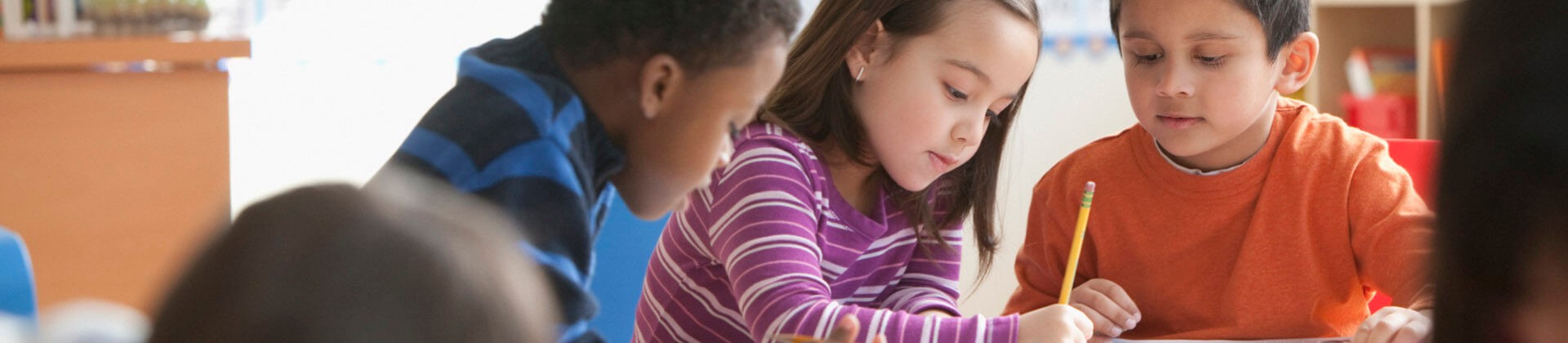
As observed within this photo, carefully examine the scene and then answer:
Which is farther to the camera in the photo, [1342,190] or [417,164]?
[1342,190]

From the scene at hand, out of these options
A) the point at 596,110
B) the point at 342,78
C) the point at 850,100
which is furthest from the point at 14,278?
the point at 342,78

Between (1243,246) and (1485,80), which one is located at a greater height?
(1485,80)

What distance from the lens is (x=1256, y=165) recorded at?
3.68 feet

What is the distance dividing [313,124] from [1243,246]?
57.7 inches

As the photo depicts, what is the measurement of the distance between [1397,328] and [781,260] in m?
0.39

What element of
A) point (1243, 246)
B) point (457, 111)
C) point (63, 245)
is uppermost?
point (457, 111)

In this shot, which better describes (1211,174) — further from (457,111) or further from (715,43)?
(457,111)

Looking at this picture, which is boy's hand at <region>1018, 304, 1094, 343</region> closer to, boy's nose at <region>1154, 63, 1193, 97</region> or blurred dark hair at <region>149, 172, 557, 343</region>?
boy's nose at <region>1154, 63, 1193, 97</region>

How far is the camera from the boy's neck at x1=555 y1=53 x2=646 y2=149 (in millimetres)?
681

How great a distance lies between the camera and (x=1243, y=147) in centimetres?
114

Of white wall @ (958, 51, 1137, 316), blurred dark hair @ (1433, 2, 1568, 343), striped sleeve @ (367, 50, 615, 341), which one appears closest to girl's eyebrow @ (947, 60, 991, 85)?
striped sleeve @ (367, 50, 615, 341)

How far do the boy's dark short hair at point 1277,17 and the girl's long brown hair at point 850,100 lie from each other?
0.18 meters

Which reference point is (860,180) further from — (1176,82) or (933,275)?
(1176,82)

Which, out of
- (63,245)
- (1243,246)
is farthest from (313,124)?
(1243,246)
